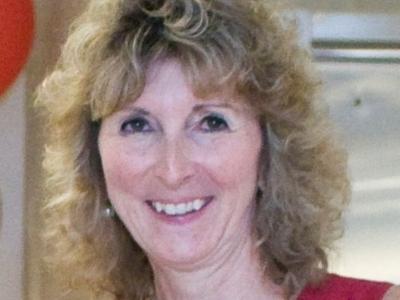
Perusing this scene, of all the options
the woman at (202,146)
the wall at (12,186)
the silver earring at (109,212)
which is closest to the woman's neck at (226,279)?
the woman at (202,146)

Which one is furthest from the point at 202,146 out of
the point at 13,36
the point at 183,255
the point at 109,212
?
the point at 13,36

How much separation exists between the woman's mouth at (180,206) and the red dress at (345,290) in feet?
0.59

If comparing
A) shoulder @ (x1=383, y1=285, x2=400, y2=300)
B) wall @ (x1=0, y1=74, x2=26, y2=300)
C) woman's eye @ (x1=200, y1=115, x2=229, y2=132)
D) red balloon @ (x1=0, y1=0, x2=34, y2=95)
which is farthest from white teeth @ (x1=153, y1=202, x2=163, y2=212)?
wall @ (x1=0, y1=74, x2=26, y2=300)

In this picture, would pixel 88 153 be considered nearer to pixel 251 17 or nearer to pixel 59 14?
pixel 251 17

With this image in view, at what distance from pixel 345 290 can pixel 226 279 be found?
15 centimetres

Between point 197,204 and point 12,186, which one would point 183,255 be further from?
point 12,186

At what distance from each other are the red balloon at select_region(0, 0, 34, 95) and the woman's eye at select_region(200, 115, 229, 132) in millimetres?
651

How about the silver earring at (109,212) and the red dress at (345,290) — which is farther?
the silver earring at (109,212)

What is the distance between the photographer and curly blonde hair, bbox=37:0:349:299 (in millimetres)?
1297

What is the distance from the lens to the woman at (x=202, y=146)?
50.8 inches

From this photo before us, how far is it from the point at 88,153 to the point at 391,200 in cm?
122

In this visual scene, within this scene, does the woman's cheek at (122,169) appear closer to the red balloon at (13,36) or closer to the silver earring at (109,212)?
the silver earring at (109,212)

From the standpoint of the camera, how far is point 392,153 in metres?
2.49

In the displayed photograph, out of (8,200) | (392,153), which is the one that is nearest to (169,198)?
(8,200)
